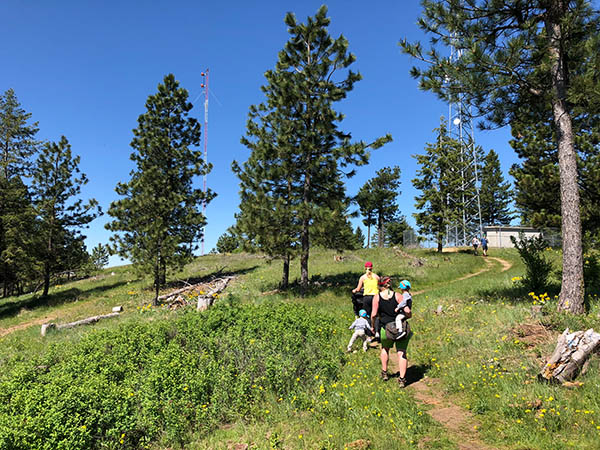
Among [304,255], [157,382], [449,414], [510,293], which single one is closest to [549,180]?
[510,293]

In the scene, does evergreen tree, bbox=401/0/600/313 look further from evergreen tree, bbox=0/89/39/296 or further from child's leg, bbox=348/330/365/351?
evergreen tree, bbox=0/89/39/296

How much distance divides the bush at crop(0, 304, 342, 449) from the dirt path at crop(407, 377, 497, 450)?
1.75 meters

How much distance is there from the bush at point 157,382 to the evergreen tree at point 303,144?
265 inches

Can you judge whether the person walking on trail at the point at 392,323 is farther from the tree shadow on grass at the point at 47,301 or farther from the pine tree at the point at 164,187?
the tree shadow on grass at the point at 47,301

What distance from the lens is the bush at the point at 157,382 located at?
4613 millimetres

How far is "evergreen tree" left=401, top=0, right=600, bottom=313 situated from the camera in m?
7.80

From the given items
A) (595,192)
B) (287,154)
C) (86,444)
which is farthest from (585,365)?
(595,192)

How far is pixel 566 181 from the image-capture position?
8.16 m

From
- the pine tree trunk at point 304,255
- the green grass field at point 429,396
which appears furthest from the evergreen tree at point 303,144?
the green grass field at point 429,396

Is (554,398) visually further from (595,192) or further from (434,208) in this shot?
(434,208)

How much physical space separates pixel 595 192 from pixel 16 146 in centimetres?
4292

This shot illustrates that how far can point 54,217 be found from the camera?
24719mm

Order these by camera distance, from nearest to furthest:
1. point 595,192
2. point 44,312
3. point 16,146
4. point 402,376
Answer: point 402,376 → point 595,192 → point 44,312 → point 16,146

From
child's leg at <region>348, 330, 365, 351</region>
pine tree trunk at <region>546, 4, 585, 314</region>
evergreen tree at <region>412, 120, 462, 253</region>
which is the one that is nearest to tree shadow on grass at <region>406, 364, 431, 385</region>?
child's leg at <region>348, 330, 365, 351</region>
